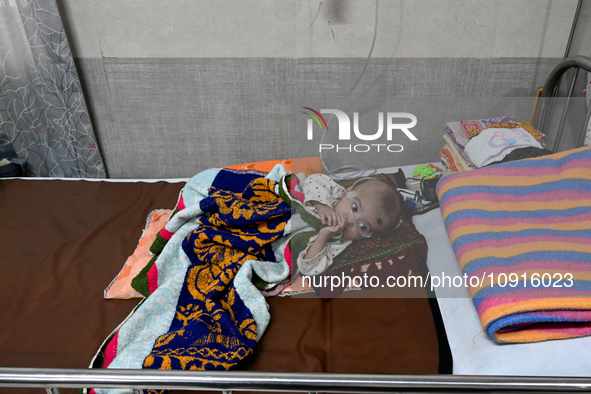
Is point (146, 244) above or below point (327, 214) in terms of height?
below

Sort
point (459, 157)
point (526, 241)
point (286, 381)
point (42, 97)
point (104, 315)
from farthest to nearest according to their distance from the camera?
point (42, 97)
point (459, 157)
point (104, 315)
point (526, 241)
point (286, 381)

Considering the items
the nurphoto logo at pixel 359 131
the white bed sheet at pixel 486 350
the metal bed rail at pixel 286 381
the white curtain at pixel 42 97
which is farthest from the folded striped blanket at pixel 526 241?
the white curtain at pixel 42 97

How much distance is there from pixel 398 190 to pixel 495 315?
1.95ft

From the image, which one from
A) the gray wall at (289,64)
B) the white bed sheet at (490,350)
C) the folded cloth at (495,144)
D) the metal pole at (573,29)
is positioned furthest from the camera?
the gray wall at (289,64)

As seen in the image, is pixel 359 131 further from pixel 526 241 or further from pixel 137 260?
pixel 137 260

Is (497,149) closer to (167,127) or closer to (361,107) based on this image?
(361,107)

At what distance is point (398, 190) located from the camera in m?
1.38

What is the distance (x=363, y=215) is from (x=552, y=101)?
1.02 m

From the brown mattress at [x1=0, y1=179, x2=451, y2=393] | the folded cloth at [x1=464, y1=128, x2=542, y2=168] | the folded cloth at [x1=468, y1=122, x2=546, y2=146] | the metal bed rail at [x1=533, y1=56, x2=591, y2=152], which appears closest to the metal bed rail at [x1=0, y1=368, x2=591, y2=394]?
the brown mattress at [x1=0, y1=179, x2=451, y2=393]

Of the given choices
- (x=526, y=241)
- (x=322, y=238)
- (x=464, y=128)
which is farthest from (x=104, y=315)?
(x=464, y=128)

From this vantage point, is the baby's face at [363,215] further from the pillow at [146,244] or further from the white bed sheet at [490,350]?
the pillow at [146,244]

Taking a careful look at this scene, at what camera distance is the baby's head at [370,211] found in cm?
125

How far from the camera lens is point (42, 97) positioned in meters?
1.87

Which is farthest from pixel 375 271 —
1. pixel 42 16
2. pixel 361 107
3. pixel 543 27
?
pixel 42 16
